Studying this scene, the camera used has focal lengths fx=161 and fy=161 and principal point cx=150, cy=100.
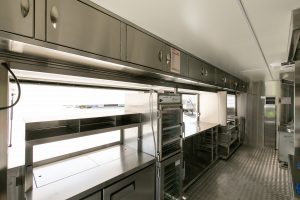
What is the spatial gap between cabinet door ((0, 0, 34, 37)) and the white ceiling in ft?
1.44

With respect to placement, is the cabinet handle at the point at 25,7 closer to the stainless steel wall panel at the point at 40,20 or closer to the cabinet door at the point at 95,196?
the stainless steel wall panel at the point at 40,20

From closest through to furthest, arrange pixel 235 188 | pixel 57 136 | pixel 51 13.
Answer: pixel 51 13
pixel 57 136
pixel 235 188

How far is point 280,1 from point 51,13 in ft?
4.96

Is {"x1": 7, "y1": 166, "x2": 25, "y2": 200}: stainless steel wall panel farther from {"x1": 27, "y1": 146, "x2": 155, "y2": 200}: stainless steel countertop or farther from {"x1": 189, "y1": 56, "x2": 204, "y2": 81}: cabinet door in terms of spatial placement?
{"x1": 189, "y1": 56, "x2": 204, "y2": 81}: cabinet door

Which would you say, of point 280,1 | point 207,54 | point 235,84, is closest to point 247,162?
point 235,84

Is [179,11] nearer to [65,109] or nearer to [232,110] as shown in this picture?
[65,109]

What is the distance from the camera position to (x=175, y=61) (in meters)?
2.04

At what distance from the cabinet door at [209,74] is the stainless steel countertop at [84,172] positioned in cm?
172

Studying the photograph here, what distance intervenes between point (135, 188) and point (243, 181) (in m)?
2.41

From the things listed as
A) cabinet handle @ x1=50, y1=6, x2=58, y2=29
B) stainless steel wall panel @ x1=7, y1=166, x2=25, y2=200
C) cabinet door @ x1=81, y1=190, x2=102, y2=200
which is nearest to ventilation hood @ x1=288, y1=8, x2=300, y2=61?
cabinet handle @ x1=50, y1=6, x2=58, y2=29

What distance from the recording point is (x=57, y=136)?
4.37 feet

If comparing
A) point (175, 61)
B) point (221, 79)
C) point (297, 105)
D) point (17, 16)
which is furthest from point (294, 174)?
point (221, 79)

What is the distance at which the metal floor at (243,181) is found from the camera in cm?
260

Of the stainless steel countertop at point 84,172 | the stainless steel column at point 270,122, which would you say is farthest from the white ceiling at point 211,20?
the stainless steel column at point 270,122
